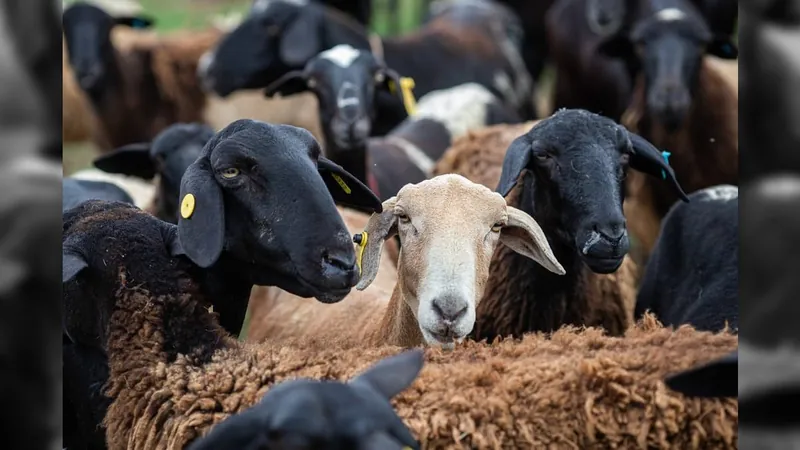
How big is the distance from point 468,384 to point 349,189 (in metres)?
1.14

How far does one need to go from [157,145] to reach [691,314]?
8.90ft

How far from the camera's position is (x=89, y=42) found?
9.29m

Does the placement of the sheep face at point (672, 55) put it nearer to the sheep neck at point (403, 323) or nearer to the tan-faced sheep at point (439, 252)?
the tan-faced sheep at point (439, 252)

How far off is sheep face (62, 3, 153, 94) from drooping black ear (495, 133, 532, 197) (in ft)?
18.9

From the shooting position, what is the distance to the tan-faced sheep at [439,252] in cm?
351

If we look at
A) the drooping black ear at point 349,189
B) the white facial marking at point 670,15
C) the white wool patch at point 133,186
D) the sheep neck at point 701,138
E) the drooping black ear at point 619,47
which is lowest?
the white wool patch at point 133,186

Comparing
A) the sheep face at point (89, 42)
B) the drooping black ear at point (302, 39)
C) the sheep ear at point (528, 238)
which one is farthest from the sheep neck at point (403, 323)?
the sheep face at point (89, 42)

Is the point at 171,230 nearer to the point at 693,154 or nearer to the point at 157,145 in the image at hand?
the point at 157,145

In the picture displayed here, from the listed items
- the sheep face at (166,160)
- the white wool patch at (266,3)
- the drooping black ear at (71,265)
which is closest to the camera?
the drooping black ear at (71,265)

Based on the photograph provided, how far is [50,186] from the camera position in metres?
1.80


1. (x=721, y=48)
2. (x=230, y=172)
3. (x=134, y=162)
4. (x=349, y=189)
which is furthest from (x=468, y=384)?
(x=721, y=48)

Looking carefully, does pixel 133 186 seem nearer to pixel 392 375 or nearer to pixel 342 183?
pixel 342 183

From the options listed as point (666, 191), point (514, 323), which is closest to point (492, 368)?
point (514, 323)

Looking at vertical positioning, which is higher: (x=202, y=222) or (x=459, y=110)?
(x=459, y=110)
